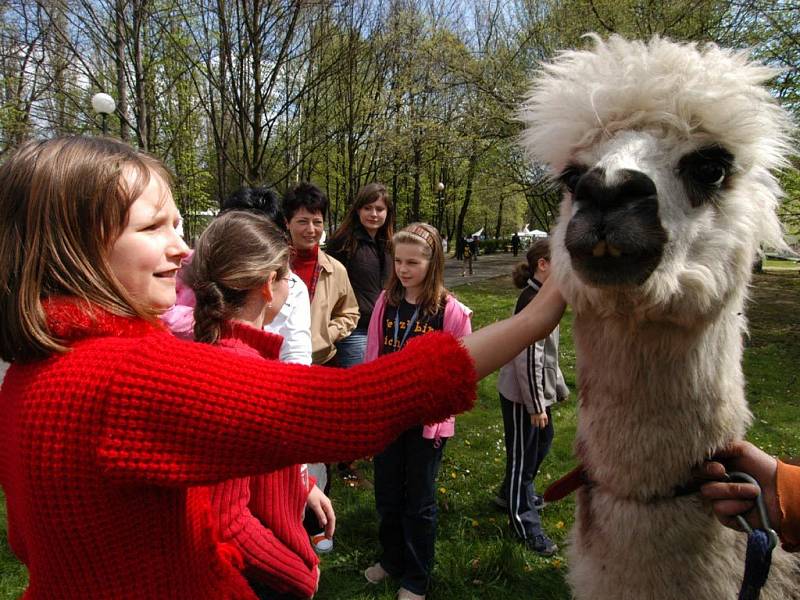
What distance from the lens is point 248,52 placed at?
25.8ft

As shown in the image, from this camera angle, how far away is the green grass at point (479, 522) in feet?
9.96

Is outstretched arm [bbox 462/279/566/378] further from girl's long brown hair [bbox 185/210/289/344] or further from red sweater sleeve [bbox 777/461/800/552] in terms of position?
girl's long brown hair [bbox 185/210/289/344]

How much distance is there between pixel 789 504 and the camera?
1.29m

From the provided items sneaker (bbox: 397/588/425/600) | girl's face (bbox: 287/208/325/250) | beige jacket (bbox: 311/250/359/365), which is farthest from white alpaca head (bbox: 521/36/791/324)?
girl's face (bbox: 287/208/325/250)

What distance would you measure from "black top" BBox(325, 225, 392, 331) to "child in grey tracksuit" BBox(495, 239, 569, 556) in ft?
4.07

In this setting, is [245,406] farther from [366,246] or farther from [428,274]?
[366,246]

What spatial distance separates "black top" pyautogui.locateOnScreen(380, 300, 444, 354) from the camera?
3016mm

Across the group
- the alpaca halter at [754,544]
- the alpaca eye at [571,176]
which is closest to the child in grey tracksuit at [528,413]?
the alpaca eye at [571,176]

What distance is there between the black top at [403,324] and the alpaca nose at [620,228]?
5.69ft

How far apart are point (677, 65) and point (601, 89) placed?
0.65ft

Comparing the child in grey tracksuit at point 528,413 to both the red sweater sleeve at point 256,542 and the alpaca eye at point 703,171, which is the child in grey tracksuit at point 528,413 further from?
the red sweater sleeve at point 256,542

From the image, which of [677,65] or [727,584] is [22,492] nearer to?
[727,584]

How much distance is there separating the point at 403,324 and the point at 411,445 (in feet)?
2.28

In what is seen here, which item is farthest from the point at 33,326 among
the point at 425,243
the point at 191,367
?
the point at 425,243
